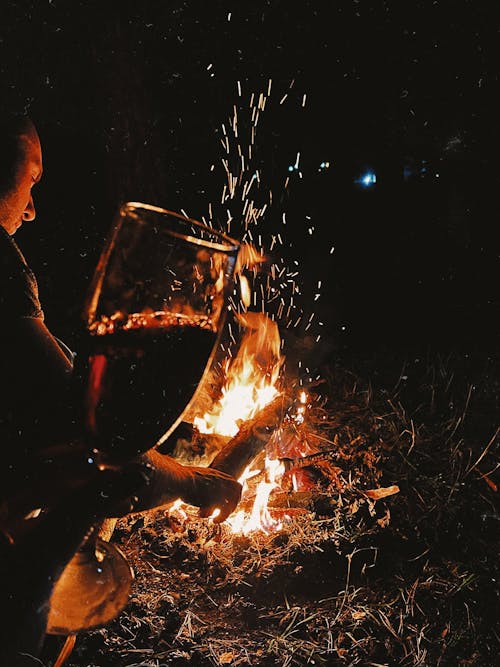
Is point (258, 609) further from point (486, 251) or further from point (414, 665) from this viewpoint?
point (486, 251)

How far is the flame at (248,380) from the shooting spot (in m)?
3.75

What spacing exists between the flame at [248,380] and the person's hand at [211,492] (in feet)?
6.05

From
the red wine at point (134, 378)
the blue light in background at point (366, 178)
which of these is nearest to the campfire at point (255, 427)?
the red wine at point (134, 378)

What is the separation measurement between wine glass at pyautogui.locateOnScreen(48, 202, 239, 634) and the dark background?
459cm

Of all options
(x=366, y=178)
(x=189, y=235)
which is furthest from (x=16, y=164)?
(x=366, y=178)

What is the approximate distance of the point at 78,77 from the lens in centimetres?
700

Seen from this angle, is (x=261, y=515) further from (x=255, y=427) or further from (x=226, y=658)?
(x=226, y=658)

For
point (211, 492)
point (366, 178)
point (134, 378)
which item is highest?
point (134, 378)

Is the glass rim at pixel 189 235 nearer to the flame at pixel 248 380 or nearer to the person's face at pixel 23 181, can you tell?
the person's face at pixel 23 181

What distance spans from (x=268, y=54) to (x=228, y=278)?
8893mm

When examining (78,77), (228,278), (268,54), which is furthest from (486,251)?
(228,278)

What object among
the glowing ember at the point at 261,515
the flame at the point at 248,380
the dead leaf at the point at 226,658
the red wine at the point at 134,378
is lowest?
the glowing ember at the point at 261,515

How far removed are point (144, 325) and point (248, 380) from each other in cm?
323

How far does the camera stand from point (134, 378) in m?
1.00
